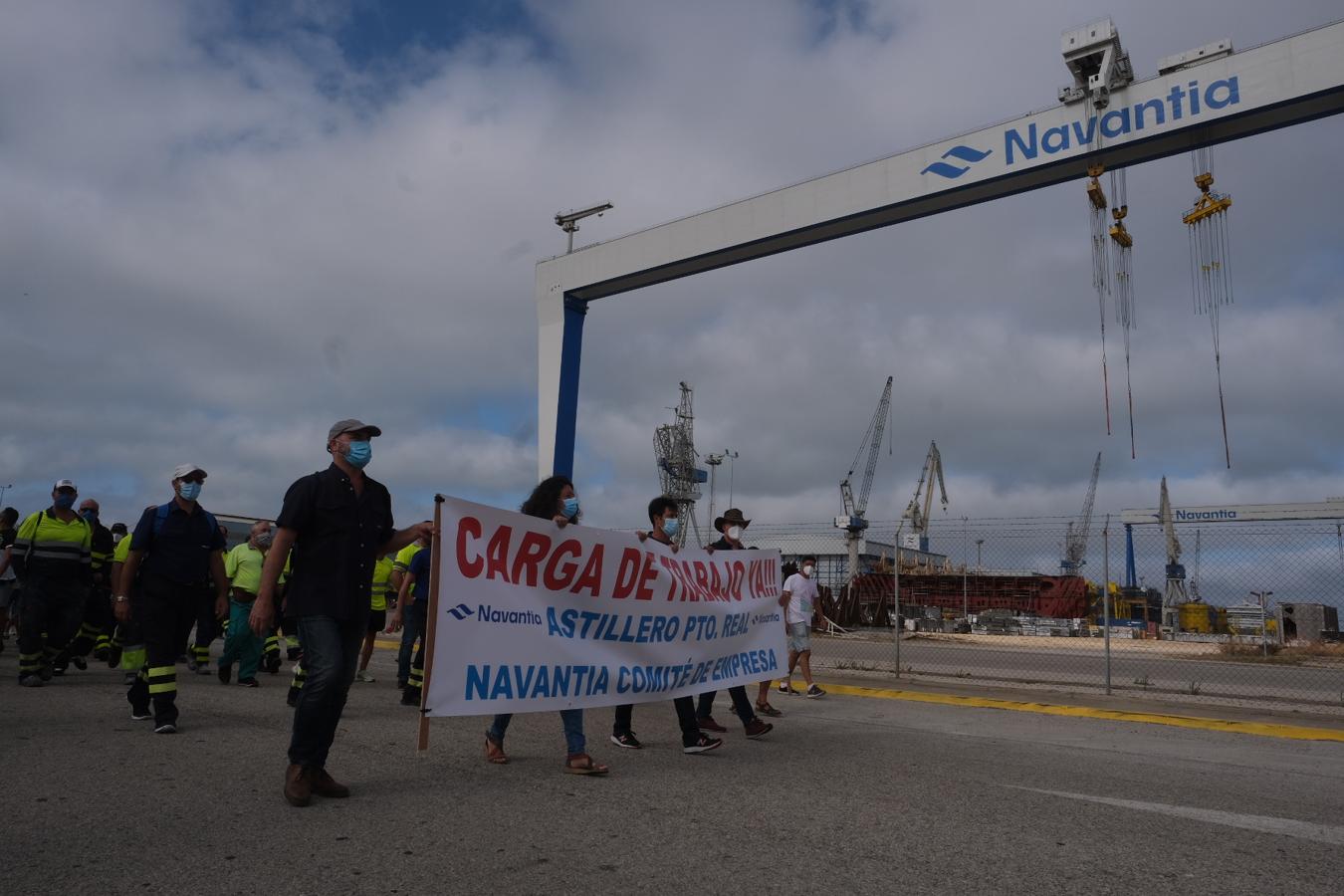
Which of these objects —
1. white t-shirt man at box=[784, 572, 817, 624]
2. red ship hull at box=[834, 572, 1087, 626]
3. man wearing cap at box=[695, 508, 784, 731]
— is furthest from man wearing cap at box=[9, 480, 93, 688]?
red ship hull at box=[834, 572, 1087, 626]

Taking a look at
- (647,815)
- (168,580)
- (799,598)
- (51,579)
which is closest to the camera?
(647,815)

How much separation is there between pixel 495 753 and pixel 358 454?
2.07 m

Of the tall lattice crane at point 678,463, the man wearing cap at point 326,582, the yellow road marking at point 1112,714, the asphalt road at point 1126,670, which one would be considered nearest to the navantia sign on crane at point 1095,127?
the asphalt road at point 1126,670

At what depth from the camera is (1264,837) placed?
427 cm

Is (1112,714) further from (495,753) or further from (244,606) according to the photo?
(244,606)

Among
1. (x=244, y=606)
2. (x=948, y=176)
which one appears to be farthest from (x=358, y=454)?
(x=948, y=176)

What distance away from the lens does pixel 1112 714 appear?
32.2ft

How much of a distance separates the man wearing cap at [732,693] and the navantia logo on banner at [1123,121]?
29.8 ft

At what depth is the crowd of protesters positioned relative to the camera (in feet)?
14.9

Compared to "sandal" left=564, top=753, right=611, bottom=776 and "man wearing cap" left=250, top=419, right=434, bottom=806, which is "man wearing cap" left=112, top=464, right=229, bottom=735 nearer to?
"man wearing cap" left=250, top=419, right=434, bottom=806


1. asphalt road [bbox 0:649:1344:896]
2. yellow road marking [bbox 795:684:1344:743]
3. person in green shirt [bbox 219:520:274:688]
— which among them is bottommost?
yellow road marking [bbox 795:684:1344:743]

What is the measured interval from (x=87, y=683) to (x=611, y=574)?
625 cm

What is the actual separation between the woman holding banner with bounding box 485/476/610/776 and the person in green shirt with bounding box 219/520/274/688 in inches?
164

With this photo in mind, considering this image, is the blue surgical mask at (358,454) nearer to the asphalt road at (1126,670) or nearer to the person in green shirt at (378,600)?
the person in green shirt at (378,600)
